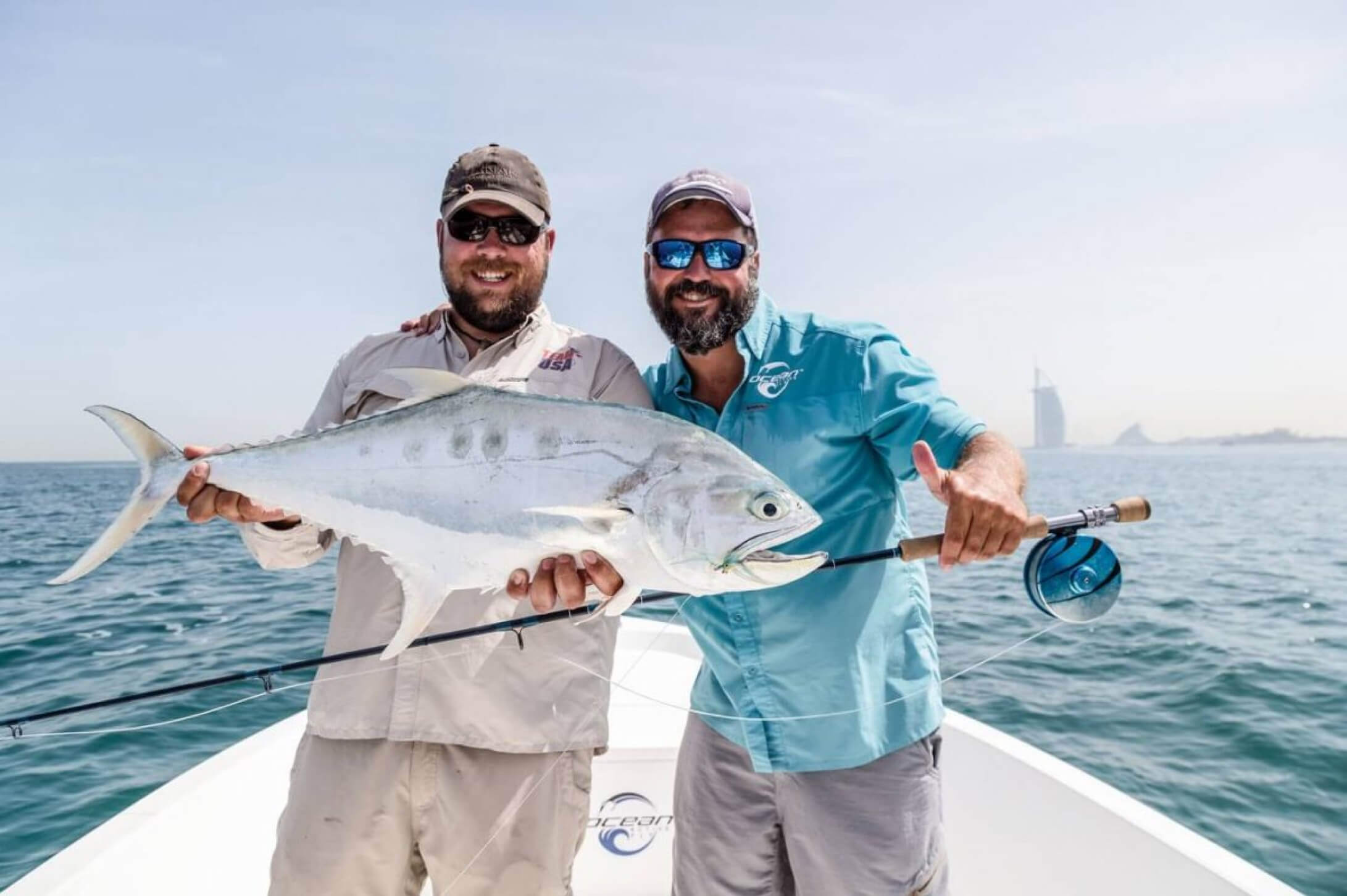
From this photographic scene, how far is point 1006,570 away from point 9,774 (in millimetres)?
12785

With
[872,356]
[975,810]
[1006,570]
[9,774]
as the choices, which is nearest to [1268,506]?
[1006,570]

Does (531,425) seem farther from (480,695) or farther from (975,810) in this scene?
(975,810)

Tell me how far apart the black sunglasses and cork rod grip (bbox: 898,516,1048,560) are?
164 cm

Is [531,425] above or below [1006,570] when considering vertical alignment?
above

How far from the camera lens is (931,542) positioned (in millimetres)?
2145

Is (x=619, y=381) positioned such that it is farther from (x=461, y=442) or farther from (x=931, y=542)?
(x=931, y=542)

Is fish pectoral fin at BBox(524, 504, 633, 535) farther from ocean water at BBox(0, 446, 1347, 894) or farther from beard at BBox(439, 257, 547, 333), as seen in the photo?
ocean water at BBox(0, 446, 1347, 894)

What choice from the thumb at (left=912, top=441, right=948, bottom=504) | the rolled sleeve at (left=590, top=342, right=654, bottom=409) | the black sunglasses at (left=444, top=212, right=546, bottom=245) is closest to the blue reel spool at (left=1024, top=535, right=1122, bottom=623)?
the thumb at (left=912, top=441, right=948, bottom=504)

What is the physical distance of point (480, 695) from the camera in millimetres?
2453

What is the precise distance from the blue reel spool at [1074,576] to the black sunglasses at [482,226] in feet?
6.38

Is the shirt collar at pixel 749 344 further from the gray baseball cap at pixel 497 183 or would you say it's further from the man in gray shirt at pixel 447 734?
the gray baseball cap at pixel 497 183

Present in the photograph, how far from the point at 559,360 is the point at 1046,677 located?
22.1ft

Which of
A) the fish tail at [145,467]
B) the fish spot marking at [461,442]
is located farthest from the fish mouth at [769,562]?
the fish tail at [145,467]

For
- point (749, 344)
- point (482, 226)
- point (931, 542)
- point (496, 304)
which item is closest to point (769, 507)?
point (931, 542)
